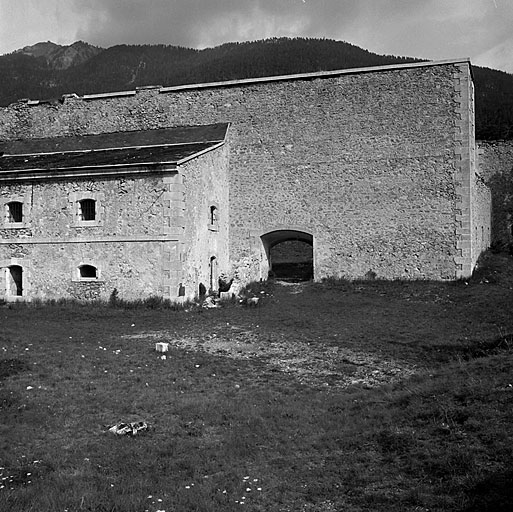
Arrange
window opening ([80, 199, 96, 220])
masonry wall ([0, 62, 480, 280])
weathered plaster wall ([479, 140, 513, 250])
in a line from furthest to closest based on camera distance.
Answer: weathered plaster wall ([479, 140, 513, 250])
masonry wall ([0, 62, 480, 280])
window opening ([80, 199, 96, 220])

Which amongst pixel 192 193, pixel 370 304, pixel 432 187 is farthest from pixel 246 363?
pixel 432 187

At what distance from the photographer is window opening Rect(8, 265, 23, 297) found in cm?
1800

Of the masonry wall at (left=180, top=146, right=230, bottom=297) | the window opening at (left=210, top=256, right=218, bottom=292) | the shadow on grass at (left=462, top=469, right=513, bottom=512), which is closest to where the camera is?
the shadow on grass at (left=462, top=469, right=513, bottom=512)

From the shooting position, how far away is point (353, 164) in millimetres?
19875

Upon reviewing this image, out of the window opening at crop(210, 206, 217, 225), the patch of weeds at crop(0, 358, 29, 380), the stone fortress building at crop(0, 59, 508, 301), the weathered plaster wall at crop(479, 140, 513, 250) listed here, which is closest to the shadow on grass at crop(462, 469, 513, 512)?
the patch of weeds at crop(0, 358, 29, 380)

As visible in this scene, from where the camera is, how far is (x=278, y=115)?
68.0 ft

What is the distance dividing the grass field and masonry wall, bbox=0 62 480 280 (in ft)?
19.3

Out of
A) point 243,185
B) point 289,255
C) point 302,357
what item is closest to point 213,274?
point 243,185

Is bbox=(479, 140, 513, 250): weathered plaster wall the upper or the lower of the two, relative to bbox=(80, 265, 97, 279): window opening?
upper

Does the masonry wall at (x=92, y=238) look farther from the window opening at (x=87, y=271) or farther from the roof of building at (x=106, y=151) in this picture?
the roof of building at (x=106, y=151)

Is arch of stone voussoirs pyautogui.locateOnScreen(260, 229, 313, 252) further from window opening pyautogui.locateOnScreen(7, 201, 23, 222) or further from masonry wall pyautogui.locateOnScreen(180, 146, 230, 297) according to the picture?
window opening pyautogui.locateOnScreen(7, 201, 23, 222)

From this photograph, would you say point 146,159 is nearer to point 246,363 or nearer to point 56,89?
point 246,363

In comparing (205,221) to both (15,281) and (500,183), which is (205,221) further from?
(500,183)

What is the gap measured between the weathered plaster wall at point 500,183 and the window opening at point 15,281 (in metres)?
21.8
